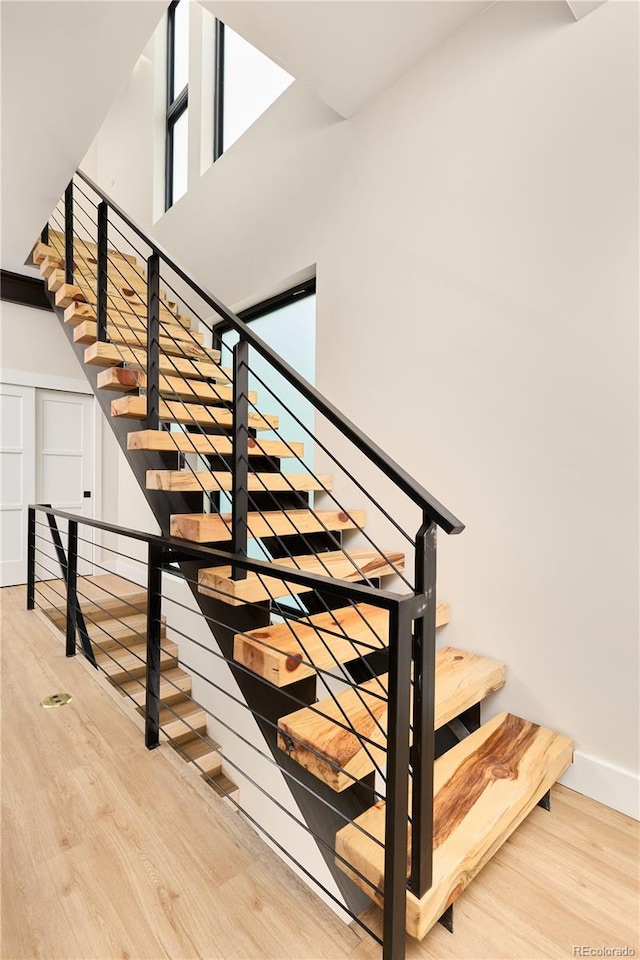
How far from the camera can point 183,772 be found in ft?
5.23

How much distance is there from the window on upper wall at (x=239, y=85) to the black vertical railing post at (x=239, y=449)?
2359 millimetres

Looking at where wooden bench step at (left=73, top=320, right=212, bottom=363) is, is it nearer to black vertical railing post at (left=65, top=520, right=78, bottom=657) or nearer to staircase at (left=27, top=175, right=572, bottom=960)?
staircase at (left=27, top=175, right=572, bottom=960)

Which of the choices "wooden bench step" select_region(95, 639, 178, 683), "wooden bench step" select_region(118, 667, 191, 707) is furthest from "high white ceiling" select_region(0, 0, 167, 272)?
"wooden bench step" select_region(118, 667, 191, 707)

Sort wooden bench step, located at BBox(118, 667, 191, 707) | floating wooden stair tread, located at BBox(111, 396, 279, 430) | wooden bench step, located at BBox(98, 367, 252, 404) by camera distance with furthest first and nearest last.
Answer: wooden bench step, located at BBox(118, 667, 191, 707) → wooden bench step, located at BBox(98, 367, 252, 404) → floating wooden stair tread, located at BBox(111, 396, 279, 430)

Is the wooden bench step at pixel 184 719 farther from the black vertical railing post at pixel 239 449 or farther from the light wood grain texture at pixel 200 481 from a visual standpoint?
the black vertical railing post at pixel 239 449

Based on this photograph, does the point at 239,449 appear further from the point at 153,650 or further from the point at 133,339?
the point at 133,339

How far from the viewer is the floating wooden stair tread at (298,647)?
4.57 feet

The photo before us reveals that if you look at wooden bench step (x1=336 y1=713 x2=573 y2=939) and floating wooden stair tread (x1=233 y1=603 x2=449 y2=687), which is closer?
wooden bench step (x1=336 y1=713 x2=573 y2=939)

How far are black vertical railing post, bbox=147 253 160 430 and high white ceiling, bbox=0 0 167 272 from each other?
2.41 ft

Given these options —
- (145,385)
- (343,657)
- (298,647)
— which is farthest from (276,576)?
(145,385)

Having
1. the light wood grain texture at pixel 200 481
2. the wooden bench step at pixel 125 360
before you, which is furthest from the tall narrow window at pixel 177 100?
the light wood grain texture at pixel 200 481

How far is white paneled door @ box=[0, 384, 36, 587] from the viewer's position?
413cm

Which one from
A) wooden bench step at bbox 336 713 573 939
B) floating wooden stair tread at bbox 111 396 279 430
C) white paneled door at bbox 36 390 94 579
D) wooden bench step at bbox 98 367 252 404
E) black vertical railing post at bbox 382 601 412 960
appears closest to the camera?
black vertical railing post at bbox 382 601 412 960

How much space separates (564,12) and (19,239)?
3.25m
